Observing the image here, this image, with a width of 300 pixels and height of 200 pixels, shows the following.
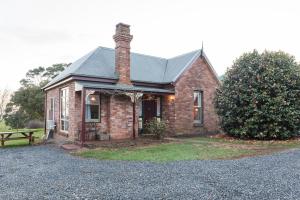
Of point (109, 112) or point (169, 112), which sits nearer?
point (109, 112)

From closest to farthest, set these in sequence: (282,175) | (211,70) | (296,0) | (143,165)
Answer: (282,175), (143,165), (296,0), (211,70)

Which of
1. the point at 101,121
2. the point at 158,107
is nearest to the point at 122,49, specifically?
the point at 101,121

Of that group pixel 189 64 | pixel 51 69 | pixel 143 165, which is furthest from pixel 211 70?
pixel 51 69

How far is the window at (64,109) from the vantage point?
45.0 feet

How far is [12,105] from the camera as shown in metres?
28.1

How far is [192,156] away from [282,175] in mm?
3210

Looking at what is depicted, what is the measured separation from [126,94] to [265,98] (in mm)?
7228

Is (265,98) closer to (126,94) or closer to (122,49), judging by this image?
(126,94)

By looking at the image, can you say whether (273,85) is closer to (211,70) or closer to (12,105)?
(211,70)

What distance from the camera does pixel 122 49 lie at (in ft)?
44.1

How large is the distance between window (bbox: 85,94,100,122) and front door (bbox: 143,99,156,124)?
3.70 metres

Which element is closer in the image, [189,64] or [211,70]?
[189,64]

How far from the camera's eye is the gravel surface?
15.0ft

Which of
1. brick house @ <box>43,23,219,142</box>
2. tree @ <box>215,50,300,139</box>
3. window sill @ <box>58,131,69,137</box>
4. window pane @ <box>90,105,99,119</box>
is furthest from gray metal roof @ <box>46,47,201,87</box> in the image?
tree @ <box>215,50,300,139</box>
